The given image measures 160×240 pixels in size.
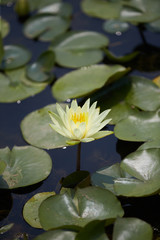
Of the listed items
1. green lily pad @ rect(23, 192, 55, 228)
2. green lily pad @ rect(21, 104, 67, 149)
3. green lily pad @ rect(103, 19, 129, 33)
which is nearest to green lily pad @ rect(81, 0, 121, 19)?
green lily pad @ rect(103, 19, 129, 33)

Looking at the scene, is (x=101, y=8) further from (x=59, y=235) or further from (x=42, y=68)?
(x=59, y=235)

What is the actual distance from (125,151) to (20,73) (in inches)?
54.7

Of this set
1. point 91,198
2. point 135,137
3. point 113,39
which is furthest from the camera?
point 113,39

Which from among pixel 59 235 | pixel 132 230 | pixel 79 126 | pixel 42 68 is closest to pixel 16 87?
pixel 42 68

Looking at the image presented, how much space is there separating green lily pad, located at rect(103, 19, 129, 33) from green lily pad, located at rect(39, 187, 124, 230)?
7.30ft

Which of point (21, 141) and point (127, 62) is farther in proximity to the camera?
point (127, 62)

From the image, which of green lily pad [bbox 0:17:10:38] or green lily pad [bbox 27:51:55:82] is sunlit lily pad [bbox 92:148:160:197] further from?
green lily pad [bbox 0:17:10:38]

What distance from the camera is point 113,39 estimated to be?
3846 mm

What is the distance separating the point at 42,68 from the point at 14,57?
1.36 ft

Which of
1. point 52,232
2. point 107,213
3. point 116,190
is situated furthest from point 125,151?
point 52,232

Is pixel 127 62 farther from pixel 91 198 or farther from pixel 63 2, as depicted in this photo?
pixel 91 198

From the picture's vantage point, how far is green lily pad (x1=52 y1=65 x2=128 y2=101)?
313 cm

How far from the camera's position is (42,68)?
3457 mm

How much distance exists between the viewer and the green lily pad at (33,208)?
2248 millimetres
